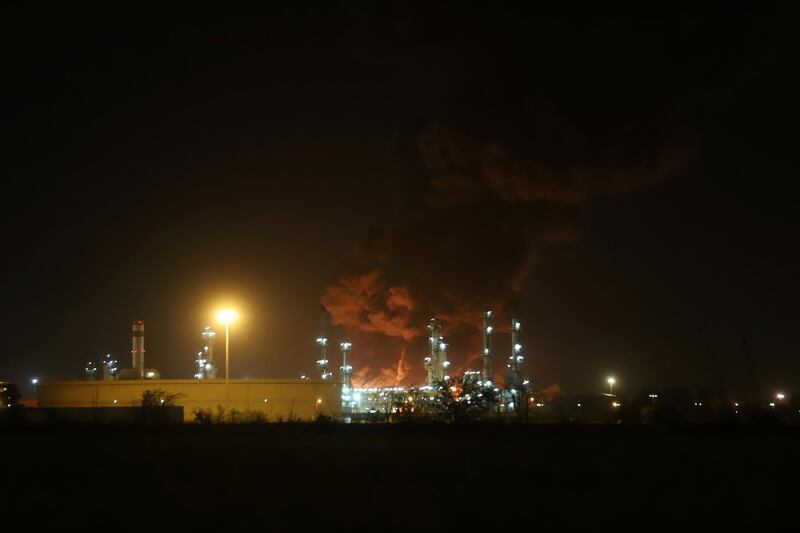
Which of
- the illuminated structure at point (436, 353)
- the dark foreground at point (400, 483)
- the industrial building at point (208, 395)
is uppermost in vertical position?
the illuminated structure at point (436, 353)

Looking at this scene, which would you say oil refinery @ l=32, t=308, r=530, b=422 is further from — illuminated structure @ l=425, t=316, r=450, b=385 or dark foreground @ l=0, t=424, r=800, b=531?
dark foreground @ l=0, t=424, r=800, b=531

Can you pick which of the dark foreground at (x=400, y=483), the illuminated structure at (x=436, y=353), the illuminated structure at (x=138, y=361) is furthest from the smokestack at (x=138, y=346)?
the dark foreground at (x=400, y=483)

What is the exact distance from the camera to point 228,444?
2642 cm

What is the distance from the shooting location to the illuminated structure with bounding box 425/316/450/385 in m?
83.7

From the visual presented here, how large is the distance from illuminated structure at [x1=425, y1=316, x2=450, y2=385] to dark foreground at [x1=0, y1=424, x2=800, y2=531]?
5418cm

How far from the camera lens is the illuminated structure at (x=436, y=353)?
8369 centimetres

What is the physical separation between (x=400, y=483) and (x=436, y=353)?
66036mm

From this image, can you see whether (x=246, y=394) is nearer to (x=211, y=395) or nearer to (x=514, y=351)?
(x=211, y=395)

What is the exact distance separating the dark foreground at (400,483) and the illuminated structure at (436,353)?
178ft

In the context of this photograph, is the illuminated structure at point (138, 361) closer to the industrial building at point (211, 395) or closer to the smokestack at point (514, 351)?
the industrial building at point (211, 395)

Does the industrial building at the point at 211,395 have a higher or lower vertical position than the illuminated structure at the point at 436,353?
lower

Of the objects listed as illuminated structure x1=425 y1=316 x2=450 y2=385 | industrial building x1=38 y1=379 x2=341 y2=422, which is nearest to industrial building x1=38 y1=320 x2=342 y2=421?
industrial building x1=38 y1=379 x2=341 y2=422

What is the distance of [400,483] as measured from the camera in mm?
17922

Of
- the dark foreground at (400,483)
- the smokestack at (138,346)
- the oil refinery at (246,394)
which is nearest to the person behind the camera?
the dark foreground at (400,483)
